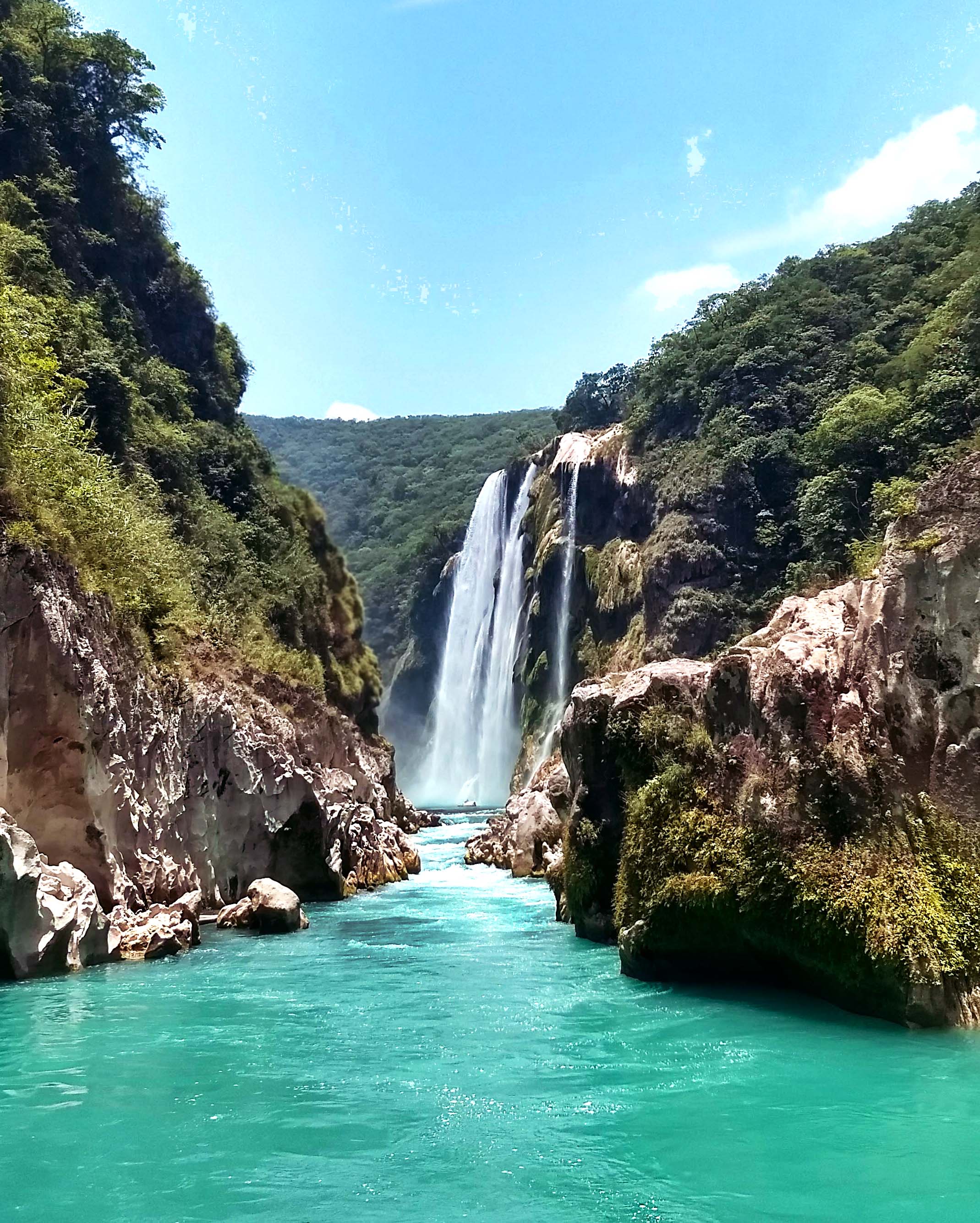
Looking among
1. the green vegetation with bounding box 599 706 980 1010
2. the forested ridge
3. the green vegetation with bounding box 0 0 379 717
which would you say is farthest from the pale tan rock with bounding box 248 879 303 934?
the forested ridge

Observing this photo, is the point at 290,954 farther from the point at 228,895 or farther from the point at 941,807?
the point at 941,807

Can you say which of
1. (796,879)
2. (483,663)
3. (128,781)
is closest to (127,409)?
(128,781)

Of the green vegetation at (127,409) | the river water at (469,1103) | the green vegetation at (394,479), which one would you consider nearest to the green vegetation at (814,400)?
the green vegetation at (127,409)

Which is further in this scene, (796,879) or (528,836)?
(528,836)

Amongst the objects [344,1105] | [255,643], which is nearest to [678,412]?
[255,643]

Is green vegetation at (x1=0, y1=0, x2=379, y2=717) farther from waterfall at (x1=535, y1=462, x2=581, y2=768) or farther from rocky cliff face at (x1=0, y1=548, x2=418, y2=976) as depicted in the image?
waterfall at (x1=535, y1=462, x2=581, y2=768)

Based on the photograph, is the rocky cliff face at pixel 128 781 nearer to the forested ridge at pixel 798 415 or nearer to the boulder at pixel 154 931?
the boulder at pixel 154 931

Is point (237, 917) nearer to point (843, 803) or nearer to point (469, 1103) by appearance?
point (469, 1103)
